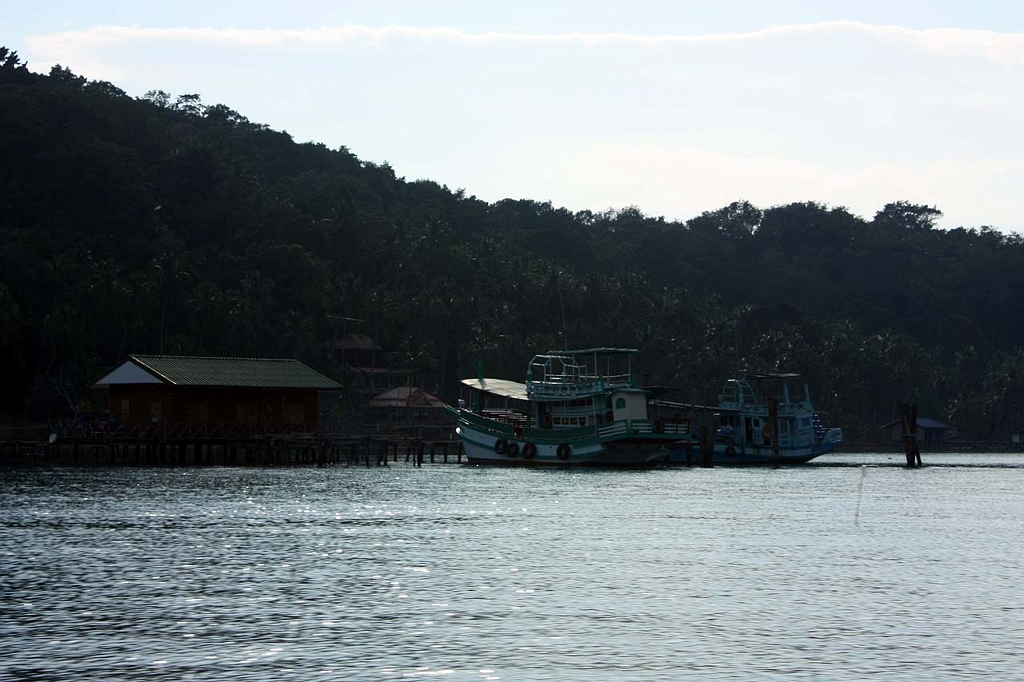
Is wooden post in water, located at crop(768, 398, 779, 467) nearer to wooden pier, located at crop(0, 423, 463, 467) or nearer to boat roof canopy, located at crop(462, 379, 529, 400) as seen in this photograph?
boat roof canopy, located at crop(462, 379, 529, 400)

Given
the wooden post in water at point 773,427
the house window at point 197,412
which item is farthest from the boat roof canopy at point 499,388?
the house window at point 197,412

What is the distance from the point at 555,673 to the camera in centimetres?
2370

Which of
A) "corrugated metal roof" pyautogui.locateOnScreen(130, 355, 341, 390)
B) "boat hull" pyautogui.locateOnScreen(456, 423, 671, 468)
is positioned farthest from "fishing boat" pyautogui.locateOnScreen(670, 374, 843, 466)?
"corrugated metal roof" pyautogui.locateOnScreen(130, 355, 341, 390)

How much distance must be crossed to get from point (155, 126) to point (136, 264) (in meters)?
38.0

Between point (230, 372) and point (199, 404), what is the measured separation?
3.53 m

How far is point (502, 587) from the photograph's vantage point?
3409 centimetres

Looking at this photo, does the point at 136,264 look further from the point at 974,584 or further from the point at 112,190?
the point at 974,584

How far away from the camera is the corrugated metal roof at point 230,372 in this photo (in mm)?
85562

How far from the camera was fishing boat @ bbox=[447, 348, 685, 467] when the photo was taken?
287 ft

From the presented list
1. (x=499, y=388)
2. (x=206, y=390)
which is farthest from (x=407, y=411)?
(x=206, y=390)

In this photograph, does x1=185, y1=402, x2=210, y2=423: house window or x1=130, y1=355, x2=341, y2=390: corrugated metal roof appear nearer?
x1=130, y1=355, x2=341, y2=390: corrugated metal roof

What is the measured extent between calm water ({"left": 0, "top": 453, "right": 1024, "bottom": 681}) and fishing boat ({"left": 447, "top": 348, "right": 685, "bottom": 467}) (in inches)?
879

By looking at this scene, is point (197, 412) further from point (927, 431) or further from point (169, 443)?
point (927, 431)

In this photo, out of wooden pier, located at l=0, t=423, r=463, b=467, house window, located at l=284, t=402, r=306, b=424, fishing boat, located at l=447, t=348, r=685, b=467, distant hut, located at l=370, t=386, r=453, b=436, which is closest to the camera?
wooden pier, located at l=0, t=423, r=463, b=467
